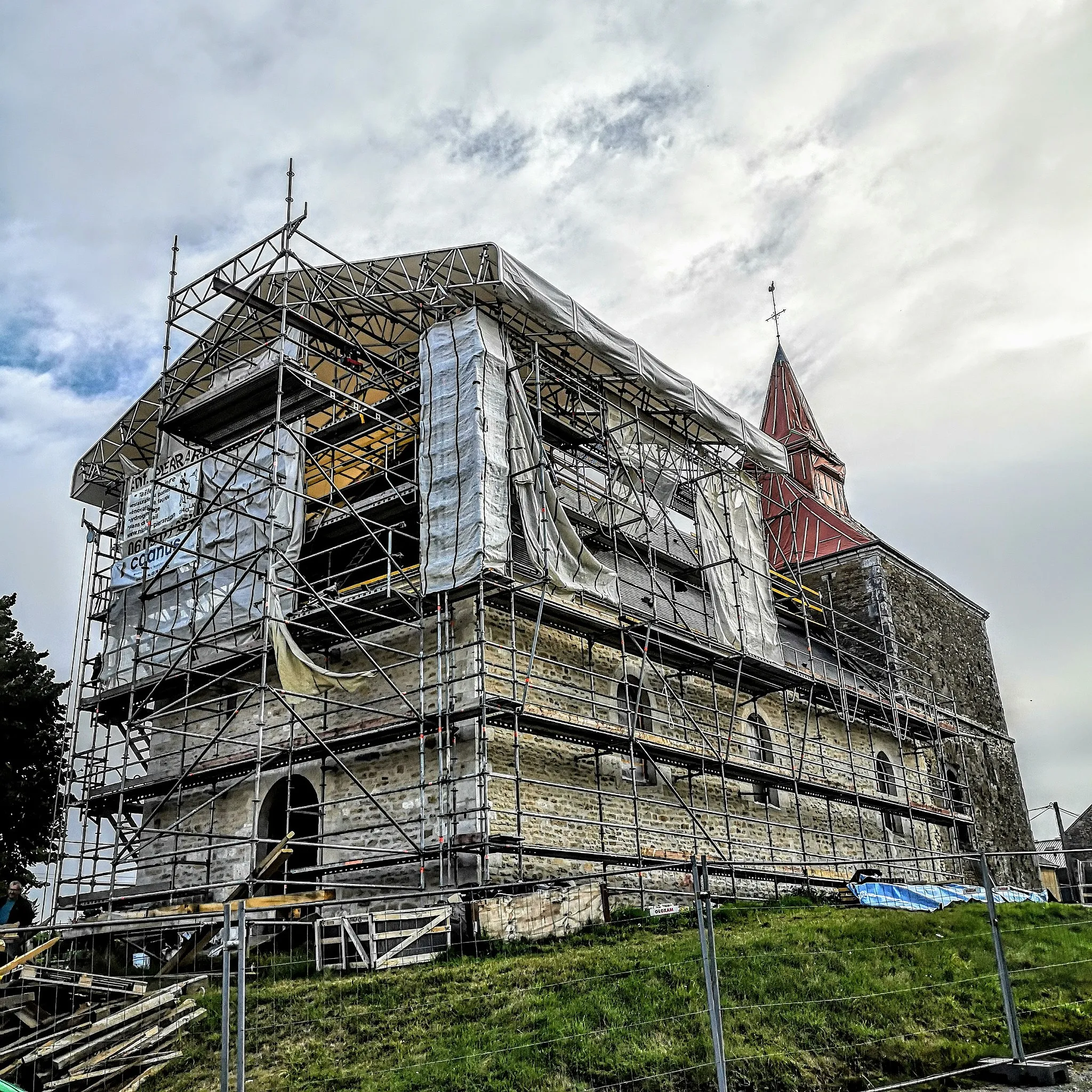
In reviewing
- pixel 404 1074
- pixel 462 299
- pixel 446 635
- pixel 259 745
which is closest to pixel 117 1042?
pixel 404 1074

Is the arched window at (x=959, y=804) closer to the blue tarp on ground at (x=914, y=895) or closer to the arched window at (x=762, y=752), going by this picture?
the blue tarp on ground at (x=914, y=895)

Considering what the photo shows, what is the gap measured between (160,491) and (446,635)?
624cm

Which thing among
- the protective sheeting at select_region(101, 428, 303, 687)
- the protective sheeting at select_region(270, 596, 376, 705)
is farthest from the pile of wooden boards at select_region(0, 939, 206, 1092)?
the protective sheeting at select_region(101, 428, 303, 687)

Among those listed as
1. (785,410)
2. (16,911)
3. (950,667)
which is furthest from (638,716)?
(785,410)

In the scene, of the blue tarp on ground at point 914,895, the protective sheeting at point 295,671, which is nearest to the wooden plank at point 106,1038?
the protective sheeting at point 295,671

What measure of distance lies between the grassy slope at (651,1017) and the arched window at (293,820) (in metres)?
5.49

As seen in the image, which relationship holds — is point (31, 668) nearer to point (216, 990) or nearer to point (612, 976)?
point (216, 990)

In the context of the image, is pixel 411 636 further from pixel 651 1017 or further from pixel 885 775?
pixel 885 775

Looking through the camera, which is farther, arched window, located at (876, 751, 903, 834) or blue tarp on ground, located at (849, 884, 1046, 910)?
arched window, located at (876, 751, 903, 834)

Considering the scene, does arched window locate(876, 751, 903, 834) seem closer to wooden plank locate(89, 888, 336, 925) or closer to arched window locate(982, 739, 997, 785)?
arched window locate(982, 739, 997, 785)

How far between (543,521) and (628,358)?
14.7ft

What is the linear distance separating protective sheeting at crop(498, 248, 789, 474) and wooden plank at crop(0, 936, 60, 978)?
11.2 meters

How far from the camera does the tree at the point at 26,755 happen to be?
20109 mm

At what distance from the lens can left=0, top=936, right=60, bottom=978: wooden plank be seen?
31.2 feet
